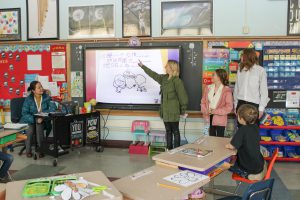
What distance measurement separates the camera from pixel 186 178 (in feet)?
6.90

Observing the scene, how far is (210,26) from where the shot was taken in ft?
16.3

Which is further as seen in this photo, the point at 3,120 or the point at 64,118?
the point at 3,120

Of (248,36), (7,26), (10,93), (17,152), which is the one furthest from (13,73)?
(248,36)

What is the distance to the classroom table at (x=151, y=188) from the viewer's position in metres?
1.83

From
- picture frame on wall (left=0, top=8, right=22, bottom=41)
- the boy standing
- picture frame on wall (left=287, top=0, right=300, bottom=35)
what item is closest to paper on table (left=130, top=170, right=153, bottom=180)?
the boy standing

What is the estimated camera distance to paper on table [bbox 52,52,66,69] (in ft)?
18.0

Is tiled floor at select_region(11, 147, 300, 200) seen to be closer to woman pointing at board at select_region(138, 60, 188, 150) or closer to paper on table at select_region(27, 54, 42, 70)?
woman pointing at board at select_region(138, 60, 188, 150)

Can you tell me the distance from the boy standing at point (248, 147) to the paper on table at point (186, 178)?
2.43 ft

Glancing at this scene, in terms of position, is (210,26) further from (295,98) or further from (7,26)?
(7,26)

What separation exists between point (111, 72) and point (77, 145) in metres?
1.26

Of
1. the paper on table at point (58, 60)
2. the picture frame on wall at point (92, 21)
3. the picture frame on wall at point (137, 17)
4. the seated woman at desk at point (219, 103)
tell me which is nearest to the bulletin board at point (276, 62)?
the seated woman at desk at point (219, 103)

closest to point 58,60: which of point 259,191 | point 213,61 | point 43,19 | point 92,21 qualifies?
point 43,19

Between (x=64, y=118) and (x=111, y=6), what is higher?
(x=111, y=6)

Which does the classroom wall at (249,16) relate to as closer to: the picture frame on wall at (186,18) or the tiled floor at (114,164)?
the picture frame on wall at (186,18)
